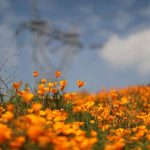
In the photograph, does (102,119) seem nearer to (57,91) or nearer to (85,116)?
(85,116)

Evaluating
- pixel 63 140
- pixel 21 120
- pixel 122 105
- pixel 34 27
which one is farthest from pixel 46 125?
pixel 34 27

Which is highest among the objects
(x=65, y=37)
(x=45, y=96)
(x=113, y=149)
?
(x=65, y=37)

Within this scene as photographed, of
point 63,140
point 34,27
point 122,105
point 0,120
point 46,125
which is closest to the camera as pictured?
point 63,140

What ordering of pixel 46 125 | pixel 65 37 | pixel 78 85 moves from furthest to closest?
1. pixel 65 37
2. pixel 78 85
3. pixel 46 125

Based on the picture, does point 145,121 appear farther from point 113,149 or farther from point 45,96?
point 113,149

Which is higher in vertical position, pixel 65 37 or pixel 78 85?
pixel 65 37

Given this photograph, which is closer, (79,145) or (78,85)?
(79,145)

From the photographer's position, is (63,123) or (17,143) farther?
(63,123)
